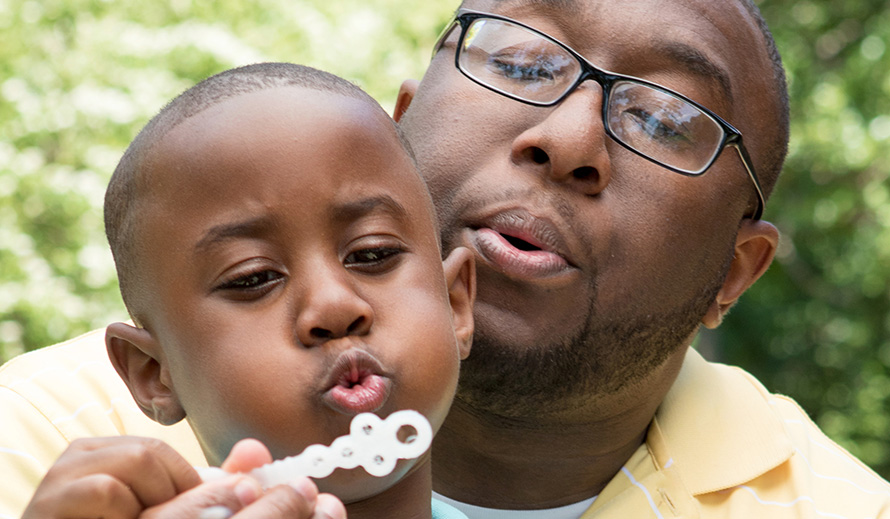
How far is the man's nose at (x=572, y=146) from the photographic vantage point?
9.02ft

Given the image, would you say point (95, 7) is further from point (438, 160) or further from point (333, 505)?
point (333, 505)

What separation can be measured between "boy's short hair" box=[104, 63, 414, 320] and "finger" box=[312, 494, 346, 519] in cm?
68

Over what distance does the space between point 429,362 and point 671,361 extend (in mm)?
1673

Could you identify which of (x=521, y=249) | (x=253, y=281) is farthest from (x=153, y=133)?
(x=521, y=249)

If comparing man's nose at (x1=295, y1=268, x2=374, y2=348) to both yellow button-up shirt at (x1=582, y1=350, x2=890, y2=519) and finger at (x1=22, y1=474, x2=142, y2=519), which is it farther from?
yellow button-up shirt at (x1=582, y1=350, x2=890, y2=519)

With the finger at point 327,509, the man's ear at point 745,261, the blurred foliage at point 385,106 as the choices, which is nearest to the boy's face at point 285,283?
the finger at point 327,509

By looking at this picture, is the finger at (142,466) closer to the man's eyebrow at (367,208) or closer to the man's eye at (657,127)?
the man's eyebrow at (367,208)

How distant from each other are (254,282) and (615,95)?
144cm

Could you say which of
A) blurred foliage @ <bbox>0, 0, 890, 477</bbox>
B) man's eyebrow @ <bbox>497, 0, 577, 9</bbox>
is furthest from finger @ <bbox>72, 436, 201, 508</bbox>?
blurred foliage @ <bbox>0, 0, 890, 477</bbox>

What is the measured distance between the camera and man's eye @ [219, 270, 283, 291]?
1.86 metres

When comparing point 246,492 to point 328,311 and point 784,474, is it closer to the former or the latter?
point 328,311

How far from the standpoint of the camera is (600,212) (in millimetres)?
2830

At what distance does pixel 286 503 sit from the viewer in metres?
1.48

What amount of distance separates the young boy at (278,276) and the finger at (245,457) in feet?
0.69
